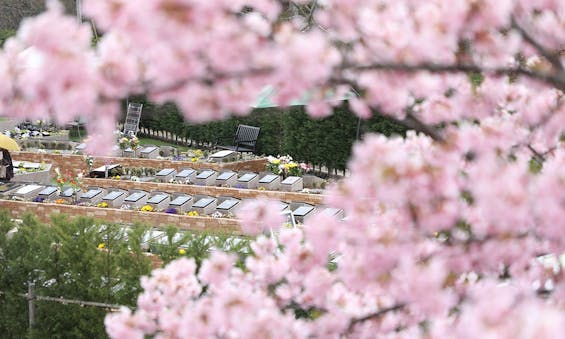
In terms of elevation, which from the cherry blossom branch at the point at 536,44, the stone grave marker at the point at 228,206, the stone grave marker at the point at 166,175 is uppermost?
the cherry blossom branch at the point at 536,44

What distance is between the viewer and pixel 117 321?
105 inches

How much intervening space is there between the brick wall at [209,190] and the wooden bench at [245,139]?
16.1 ft

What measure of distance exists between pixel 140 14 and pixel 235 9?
24 centimetres

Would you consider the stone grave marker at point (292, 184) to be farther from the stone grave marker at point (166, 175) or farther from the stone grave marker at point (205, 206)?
the stone grave marker at point (166, 175)

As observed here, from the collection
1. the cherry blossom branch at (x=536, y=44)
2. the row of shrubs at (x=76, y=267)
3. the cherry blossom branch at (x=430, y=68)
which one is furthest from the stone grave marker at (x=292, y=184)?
the cherry blossom branch at (x=430, y=68)

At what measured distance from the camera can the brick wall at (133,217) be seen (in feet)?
35.6

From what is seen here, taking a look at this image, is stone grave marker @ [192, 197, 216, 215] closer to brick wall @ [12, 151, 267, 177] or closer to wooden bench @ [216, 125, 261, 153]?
brick wall @ [12, 151, 267, 177]

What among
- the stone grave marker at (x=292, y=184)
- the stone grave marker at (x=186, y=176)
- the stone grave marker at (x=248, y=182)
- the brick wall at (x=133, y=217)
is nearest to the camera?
the brick wall at (x=133, y=217)

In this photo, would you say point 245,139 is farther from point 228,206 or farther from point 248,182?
point 228,206

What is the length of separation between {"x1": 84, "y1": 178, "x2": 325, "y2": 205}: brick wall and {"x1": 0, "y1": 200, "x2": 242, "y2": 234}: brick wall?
1415 millimetres

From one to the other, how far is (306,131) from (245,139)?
8.67 ft

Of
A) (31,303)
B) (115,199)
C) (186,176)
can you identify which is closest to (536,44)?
(31,303)

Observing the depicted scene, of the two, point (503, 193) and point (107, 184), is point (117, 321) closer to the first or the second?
point (503, 193)

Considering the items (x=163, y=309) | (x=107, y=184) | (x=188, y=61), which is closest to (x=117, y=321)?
(x=163, y=309)
